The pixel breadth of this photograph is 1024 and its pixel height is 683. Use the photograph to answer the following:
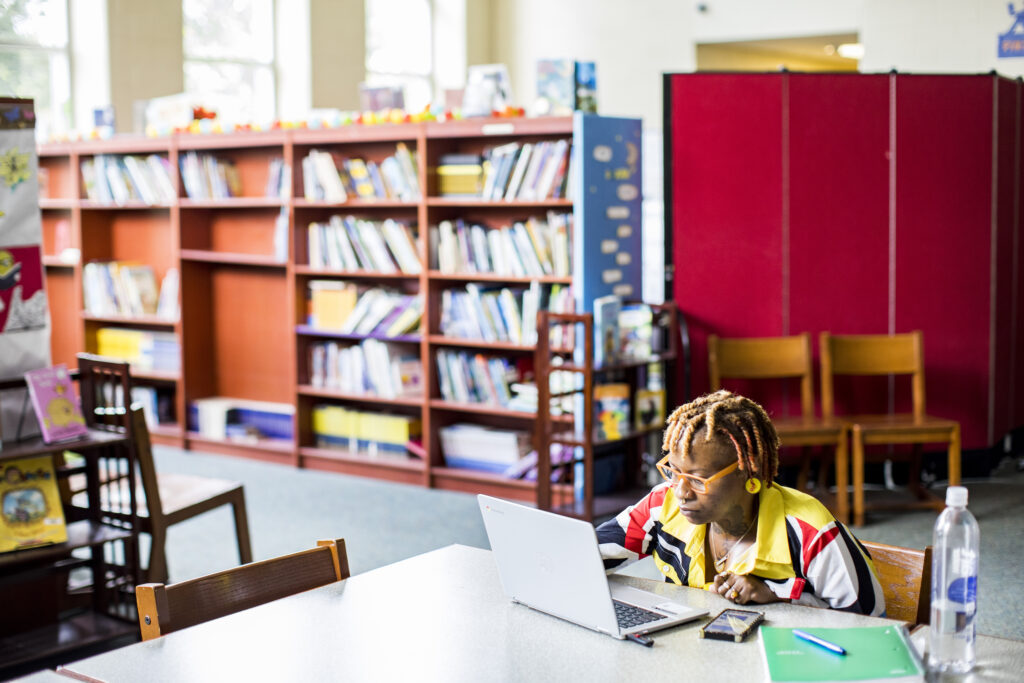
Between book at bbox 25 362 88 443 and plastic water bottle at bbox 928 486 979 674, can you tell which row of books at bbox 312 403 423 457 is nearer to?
book at bbox 25 362 88 443

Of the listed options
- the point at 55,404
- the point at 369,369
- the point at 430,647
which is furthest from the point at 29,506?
the point at 369,369

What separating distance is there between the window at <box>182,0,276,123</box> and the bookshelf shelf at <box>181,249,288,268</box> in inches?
118

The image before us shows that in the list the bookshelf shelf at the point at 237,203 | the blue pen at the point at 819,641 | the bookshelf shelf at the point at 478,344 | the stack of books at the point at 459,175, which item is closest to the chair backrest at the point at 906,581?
the blue pen at the point at 819,641

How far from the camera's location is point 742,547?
2.24 m

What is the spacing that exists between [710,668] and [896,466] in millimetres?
4507

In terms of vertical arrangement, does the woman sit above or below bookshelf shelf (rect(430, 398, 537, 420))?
above

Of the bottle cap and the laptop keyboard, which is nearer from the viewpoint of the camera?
the bottle cap

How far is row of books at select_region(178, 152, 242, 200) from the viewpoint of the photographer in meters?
7.02

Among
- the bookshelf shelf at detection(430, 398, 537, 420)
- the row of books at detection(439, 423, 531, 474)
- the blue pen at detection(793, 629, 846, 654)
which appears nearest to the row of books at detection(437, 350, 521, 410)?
the bookshelf shelf at detection(430, 398, 537, 420)

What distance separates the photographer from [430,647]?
193cm

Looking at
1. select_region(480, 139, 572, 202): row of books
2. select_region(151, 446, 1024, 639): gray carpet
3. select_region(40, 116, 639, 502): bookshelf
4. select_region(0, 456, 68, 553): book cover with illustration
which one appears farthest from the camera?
select_region(40, 116, 639, 502): bookshelf

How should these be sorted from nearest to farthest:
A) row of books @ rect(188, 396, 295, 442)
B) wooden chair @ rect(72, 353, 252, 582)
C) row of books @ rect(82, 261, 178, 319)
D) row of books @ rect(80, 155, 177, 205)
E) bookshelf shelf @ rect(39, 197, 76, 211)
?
wooden chair @ rect(72, 353, 252, 582)
row of books @ rect(188, 396, 295, 442)
row of books @ rect(80, 155, 177, 205)
row of books @ rect(82, 261, 178, 319)
bookshelf shelf @ rect(39, 197, 76, 211)

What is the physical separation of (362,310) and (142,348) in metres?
2.06

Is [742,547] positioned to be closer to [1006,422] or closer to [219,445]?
[1006,422]
